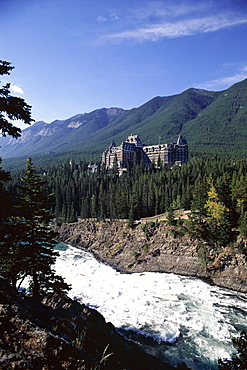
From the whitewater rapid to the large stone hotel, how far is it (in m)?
114

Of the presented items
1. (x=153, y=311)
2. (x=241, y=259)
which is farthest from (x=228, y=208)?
(x=153, y=311)

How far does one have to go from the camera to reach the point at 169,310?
30.8 metres

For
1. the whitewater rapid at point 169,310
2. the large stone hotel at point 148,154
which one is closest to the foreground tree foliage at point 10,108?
the whitewater rapid at point 169,310

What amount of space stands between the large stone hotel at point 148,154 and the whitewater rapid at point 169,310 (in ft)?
375

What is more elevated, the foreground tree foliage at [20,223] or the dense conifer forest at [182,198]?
the foreground tree foliage at [20,223]

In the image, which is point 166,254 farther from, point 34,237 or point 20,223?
point 20,223

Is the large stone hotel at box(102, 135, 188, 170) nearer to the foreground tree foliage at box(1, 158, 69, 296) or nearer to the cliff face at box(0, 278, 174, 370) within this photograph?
the foreground tree foliage at box(1, 158, 69, 296)

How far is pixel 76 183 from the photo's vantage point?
124 m

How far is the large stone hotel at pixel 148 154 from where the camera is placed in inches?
6319

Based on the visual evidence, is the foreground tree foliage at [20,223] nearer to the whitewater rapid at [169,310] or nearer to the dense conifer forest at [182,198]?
the dense conifer forest at [182,198]

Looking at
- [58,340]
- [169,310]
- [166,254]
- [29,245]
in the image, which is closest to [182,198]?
[166,254]

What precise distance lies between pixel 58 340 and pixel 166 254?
43.4 m

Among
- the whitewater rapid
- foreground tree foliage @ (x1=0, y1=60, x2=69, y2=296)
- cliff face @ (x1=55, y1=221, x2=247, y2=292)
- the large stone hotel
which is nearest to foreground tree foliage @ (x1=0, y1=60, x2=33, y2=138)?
foreground tree foliage @ (x1=0, y1=60, x2=69, y2=296)

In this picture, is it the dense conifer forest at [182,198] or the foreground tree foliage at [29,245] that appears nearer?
the foreground tree foliage at [29,245]
